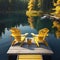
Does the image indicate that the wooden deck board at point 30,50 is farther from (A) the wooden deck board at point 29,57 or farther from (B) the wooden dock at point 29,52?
(A) the wooden deck board at point 29,57

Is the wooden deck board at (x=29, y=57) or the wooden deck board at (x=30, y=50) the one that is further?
the wooden deck board at (x=30, y=50)

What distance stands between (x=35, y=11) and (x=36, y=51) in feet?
202

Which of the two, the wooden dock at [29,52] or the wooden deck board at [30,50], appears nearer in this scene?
the wooden dock at [29,52]

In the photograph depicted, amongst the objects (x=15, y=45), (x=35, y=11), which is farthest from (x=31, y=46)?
(x=35, y=11)

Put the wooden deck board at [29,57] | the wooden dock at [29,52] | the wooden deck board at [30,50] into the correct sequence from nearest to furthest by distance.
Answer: the wooden deck board at [29,57]
the wooden dock at [29,52]
the wooden deck board at [30,50]

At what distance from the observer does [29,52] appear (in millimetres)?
19156

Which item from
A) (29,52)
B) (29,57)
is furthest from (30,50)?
(29,57)

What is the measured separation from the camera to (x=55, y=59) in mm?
20500

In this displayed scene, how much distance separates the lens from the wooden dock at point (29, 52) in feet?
60.5

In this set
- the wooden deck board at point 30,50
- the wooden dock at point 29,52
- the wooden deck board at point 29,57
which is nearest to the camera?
the wooden deck board at point 29,57

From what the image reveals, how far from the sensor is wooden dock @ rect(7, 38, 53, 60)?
1844cm

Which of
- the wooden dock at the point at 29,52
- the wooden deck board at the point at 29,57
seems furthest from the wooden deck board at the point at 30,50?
the wooden deck board at the point at 29,57

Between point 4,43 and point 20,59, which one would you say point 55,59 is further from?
point 4,43

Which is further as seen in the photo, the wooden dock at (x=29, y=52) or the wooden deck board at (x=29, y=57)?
the wooden dock at (x=29, y=52)
